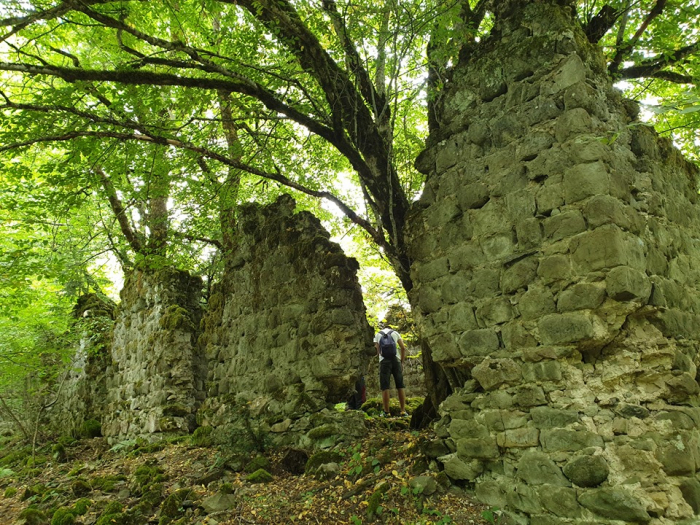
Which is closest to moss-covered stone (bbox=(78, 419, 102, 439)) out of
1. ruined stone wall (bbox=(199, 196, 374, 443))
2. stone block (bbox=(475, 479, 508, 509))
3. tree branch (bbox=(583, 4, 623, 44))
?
ruined stone wall (bbox=(199, 196, 374, 443))

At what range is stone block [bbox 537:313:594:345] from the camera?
2809 millimetres

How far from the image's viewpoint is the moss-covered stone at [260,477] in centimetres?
445

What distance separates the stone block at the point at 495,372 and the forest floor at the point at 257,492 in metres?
0.82

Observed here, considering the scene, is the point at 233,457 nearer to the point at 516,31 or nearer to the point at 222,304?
the point at 222,304

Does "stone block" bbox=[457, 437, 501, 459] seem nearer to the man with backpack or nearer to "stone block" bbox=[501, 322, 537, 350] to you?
"stone block" bbox=[501, 322, 537, 350]

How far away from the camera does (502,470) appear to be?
10.2ft

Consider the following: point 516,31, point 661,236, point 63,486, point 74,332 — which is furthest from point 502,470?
point 74,332

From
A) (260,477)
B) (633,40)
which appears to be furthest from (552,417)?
(633,40)

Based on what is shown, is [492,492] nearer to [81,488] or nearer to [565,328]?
[565,328]

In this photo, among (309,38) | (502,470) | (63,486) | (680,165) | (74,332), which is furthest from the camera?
(74,332)

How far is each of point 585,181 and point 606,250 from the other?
49 cm

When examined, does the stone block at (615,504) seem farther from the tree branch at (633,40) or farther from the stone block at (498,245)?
the tree branch at (633,40)

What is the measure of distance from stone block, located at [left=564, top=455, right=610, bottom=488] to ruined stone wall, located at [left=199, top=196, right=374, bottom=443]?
99.6 inches

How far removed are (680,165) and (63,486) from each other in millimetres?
7432
